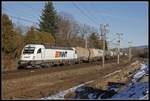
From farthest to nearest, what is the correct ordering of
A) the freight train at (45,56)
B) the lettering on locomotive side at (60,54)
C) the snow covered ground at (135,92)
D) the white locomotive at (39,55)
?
the lettering on locomotive side at (60,54)
the freight train at (45,56)
the white locomotive at (39,55)
the snow covered ground at (135,92)

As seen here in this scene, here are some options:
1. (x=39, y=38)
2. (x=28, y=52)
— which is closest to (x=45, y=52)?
(x=28, y=52)

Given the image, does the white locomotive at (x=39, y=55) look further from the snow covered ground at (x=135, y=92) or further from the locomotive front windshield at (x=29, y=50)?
the snow covered ground at (x=135, y=92)

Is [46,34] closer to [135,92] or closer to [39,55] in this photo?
[39,55]

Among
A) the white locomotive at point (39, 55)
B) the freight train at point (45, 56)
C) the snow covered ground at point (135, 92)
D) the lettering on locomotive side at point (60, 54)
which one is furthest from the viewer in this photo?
the lettering on locomotive side at point (60, 54)

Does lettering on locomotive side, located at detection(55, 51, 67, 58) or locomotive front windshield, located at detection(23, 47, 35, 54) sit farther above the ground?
locomotive front windshield, located at detection(23, 47, 35, 54)

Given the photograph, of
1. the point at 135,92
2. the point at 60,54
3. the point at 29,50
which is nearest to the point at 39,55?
the point at 29,50

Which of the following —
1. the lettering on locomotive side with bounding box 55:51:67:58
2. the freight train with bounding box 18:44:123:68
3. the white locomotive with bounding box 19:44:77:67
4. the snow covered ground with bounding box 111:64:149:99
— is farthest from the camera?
the lettering on locomotive side with bounding box 55:51:67:58

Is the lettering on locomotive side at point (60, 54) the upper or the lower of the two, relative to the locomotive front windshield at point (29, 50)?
lower

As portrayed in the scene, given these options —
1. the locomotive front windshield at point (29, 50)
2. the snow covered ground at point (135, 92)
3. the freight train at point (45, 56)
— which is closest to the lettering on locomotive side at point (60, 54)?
the freight train at point (45, 56)

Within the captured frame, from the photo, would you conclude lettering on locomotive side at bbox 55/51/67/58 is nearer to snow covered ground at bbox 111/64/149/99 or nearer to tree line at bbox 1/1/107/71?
tree line at bbox 1/1/107/71

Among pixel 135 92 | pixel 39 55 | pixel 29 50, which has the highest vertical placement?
pixel 29 50

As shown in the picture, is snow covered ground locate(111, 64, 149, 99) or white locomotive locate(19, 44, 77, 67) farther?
white locomotive locate(19, 44, 77, 67)

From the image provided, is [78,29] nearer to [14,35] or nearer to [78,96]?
[14,35]

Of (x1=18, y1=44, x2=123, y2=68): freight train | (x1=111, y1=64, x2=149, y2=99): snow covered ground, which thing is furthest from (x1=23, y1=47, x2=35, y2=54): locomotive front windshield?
(x1=111, y1=64, x2=149, y2=99): snow covered ground
